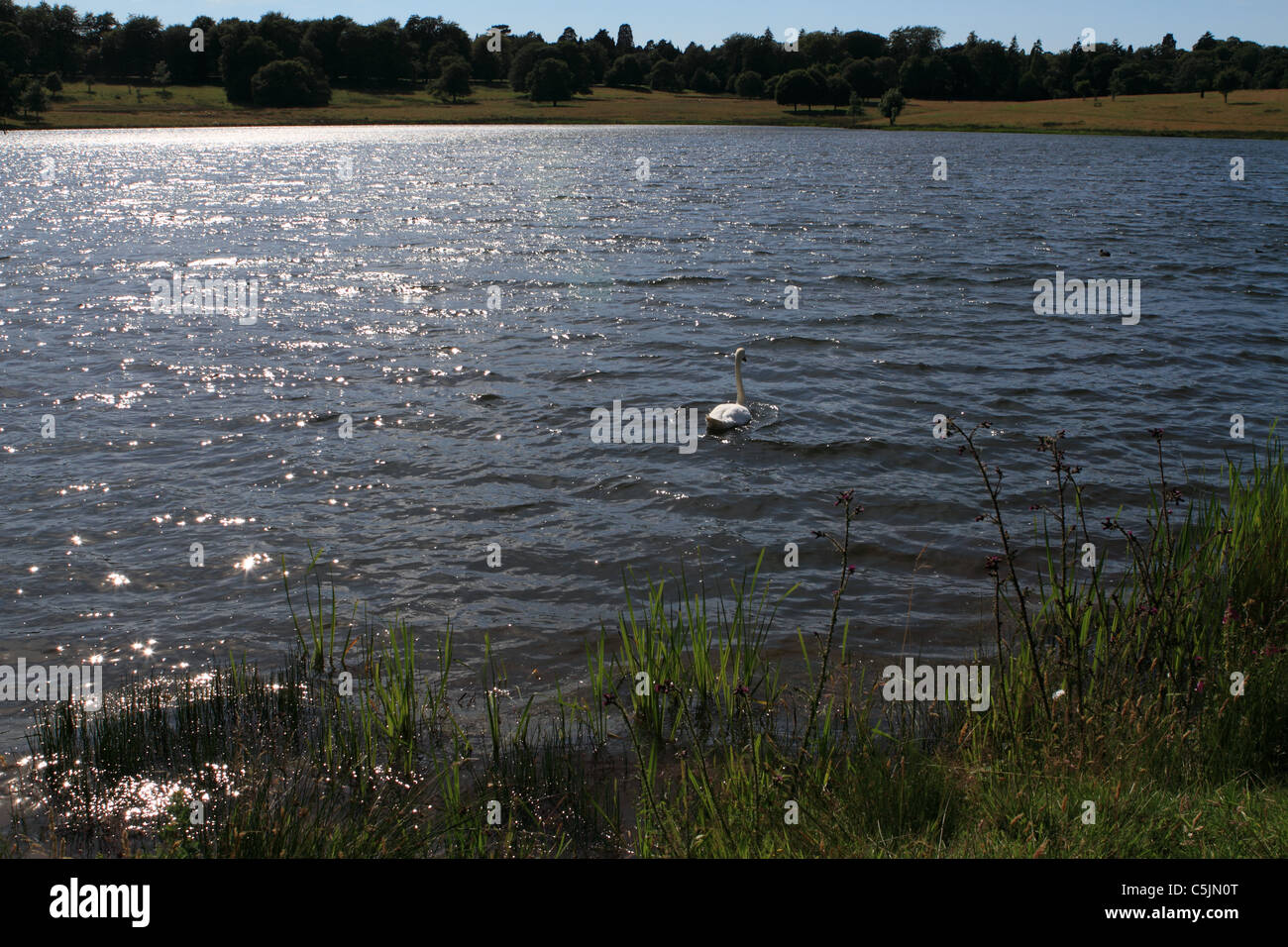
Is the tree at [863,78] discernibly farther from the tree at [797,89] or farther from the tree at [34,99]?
the tree at [34,99]

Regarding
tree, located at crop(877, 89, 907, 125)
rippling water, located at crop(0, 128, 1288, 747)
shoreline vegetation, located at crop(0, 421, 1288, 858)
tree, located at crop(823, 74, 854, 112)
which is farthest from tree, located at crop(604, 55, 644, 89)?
shoreline vegetation, located at crop(0, 421, 1288, 858)

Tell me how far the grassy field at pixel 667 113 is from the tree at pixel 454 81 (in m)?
2.06

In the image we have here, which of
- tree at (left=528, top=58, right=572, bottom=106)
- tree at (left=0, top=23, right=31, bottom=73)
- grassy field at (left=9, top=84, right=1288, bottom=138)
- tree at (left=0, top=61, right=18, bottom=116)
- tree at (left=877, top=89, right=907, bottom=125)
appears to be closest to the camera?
grassy field at (left=9, top=84, right=1288, bottom=138)

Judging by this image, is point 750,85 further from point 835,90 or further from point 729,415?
point 729,415

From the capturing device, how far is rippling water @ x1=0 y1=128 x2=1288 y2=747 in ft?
33.5

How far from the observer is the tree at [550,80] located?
14575 centimetres

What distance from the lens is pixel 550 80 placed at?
14638 centimetres

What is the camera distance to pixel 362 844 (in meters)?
5.34

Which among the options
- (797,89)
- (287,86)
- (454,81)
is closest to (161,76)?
(287,86)

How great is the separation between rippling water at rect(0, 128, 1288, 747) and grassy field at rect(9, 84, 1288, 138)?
74576 mm

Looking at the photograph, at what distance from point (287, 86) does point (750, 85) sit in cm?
6829

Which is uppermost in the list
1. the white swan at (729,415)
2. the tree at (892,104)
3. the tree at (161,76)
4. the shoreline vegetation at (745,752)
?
the tree at (161,76)

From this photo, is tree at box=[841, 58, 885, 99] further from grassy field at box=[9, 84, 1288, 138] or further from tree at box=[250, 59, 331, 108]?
tree at box=[250, 59, 331, 108]

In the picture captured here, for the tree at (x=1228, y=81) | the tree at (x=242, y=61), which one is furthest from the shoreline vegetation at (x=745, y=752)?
the tree at (x=242, y=61)
